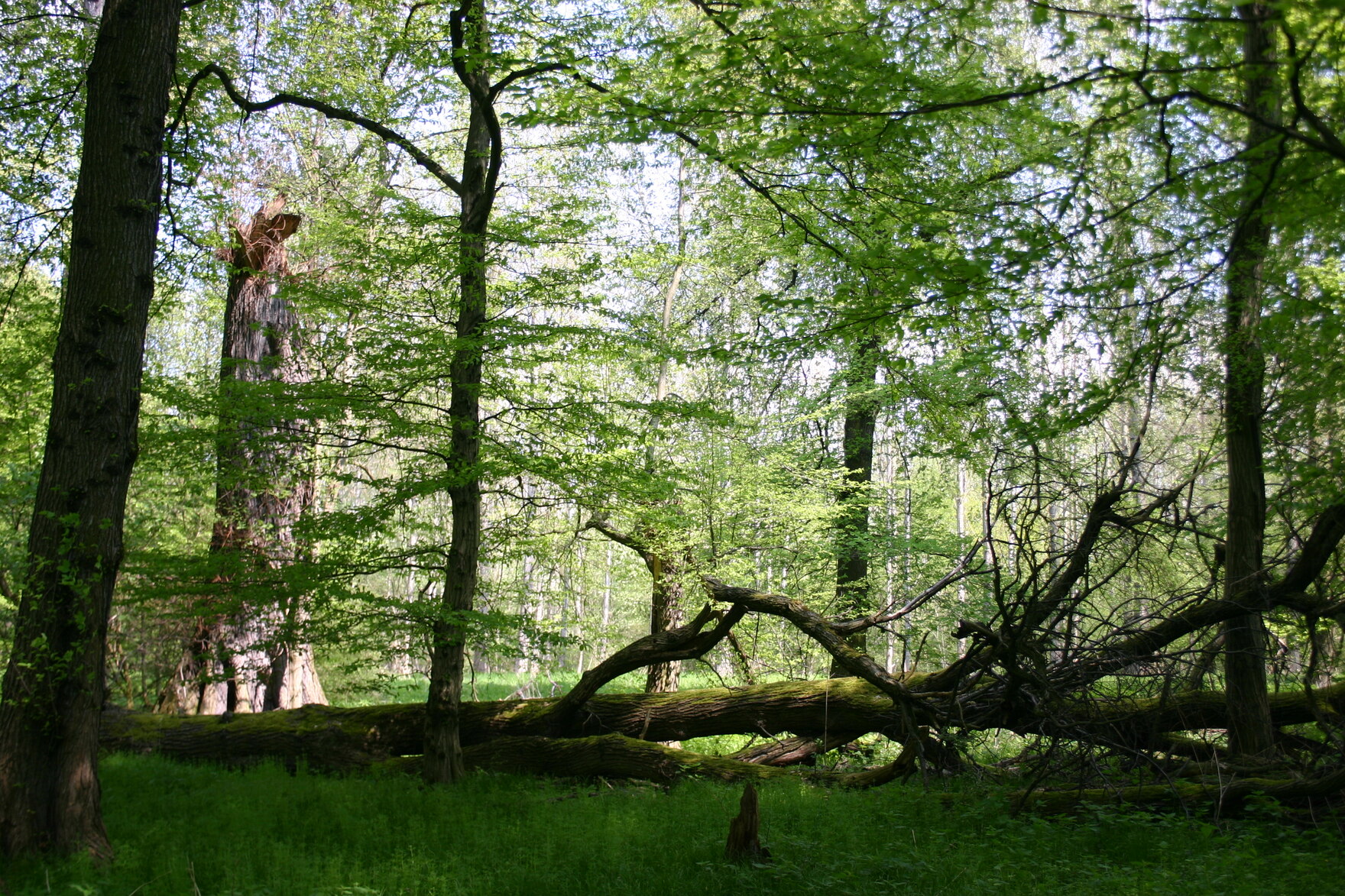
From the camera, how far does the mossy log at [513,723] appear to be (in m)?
9.35

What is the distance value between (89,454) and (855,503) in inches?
444

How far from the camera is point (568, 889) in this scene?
17.1 ft

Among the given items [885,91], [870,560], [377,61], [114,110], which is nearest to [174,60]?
[114,110]

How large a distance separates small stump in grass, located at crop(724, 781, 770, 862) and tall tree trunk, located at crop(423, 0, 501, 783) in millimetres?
3211

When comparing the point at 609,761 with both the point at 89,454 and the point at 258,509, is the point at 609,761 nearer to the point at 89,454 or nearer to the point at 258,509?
the point at 89,454

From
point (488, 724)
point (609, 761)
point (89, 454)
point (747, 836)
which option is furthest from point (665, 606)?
point (89, 454)

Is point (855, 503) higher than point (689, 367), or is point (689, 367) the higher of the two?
point (689, 367)

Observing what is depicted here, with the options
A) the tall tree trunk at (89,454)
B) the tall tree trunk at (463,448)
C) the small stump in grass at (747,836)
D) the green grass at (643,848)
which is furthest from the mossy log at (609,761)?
the tall tree trunk at (89,454)

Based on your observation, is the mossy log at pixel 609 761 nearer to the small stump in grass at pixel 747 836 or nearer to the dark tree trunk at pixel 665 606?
the dark tree trunk at pixel 665 606

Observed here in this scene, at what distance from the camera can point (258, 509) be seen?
11.8 meters

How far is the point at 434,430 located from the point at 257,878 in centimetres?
405

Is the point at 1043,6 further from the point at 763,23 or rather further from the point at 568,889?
the point at 568,889

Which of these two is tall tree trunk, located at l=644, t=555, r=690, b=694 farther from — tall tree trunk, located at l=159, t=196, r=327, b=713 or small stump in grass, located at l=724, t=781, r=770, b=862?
small stump in grass, located at l=724, t=781, r=770, b=862

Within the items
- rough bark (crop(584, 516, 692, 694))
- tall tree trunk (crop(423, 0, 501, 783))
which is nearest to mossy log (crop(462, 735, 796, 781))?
tall tree trunk (crop(423, 0, 501, 783))
